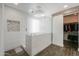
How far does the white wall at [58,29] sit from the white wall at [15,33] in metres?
0.57

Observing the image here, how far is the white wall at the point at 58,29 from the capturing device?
176 cm

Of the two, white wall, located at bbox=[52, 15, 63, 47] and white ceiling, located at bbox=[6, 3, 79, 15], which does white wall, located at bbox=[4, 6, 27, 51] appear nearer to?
white ceiling, located at bbox=[6, 3, 79, 15]

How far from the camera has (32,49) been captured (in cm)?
166

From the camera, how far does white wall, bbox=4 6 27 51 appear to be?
1.60 m

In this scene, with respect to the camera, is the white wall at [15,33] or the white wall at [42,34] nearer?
the white wall at [15,33]

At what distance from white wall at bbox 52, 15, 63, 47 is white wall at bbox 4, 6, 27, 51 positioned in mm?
573

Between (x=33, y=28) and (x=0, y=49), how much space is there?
2.25ft

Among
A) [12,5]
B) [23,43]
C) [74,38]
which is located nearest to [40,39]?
[23,43]

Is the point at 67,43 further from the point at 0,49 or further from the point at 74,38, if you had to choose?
the point at 0,49

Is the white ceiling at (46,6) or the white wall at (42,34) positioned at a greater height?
the white ceiling at (46,6)

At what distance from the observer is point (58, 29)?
69.3 inches

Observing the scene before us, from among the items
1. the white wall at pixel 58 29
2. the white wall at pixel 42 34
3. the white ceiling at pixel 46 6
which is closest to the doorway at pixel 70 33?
the white wall at pixel 58 29

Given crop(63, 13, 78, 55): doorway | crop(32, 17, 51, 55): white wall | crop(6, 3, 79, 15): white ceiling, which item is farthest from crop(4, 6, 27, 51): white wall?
crop(63, 13, 78, 55): doorway

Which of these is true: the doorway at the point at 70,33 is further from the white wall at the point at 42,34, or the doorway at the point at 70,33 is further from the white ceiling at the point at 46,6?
the white wall at the point at 42,34
